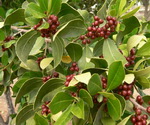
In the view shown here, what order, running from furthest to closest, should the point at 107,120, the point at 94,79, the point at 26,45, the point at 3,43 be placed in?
the point at 3,43 < the point at 26,45 < the point at 107,120 < the point at 94,79

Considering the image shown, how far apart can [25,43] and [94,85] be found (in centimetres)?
36

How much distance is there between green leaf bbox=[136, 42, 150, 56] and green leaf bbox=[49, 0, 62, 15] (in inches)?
13.7

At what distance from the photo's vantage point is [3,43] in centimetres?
117

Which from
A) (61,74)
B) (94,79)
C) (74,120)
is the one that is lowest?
(74,120)

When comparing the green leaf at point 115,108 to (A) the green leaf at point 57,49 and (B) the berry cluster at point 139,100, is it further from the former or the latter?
(A) the green leaf at point 57,49

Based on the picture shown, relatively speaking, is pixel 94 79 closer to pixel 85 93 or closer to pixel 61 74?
pixel 85 93

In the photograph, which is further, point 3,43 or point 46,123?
point 3,43

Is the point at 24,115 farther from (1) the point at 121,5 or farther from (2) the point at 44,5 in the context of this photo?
(1) the point at 121,5

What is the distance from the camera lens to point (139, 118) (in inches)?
33.4

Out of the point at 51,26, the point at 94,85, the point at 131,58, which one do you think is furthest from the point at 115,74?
the point at 51,26

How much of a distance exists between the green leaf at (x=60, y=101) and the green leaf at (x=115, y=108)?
0.14 metres

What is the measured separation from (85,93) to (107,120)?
162mm

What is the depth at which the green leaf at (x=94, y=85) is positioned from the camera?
0.76 meters

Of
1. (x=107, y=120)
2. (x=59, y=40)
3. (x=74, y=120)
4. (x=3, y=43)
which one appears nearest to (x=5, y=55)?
(x=3, y=43)
